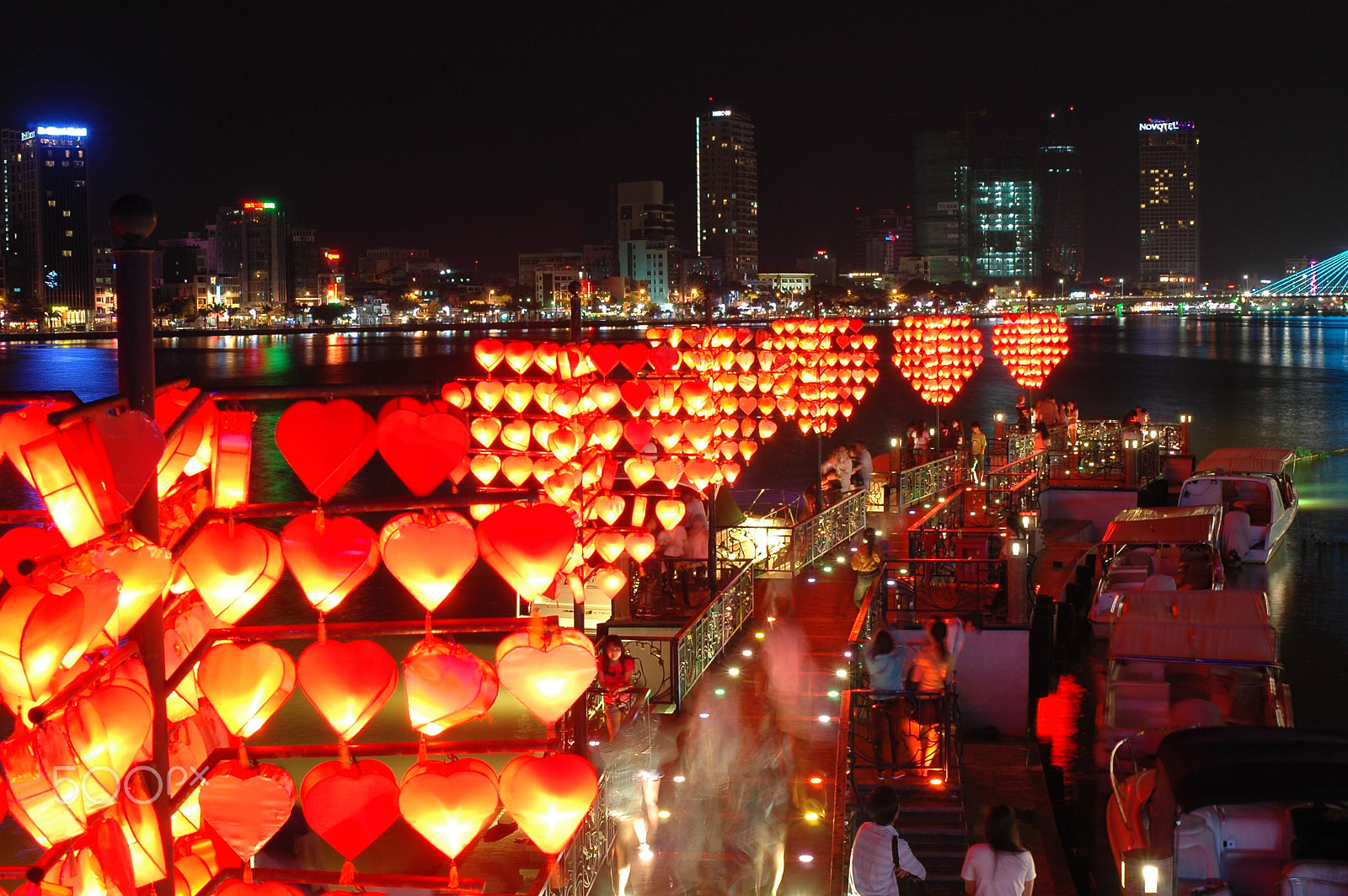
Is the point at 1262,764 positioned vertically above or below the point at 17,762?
below

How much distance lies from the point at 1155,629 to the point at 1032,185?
170 m

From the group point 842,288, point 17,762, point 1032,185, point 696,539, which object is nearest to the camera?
point 17,762

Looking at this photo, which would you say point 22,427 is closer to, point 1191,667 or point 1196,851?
point 1196,851

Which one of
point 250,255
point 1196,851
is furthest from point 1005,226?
point 1196,851

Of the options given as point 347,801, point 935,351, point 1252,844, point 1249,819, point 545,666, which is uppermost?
point 935,351

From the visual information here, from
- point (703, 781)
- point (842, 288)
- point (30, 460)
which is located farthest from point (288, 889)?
point (842, 288)

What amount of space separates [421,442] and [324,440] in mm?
425

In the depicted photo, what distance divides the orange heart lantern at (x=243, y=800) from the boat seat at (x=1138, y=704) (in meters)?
7.12

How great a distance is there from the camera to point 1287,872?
5.64 metres

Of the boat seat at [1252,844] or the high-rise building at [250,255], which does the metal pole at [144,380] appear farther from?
the high-rise building at [250,255]

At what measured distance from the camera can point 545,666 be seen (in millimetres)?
4402

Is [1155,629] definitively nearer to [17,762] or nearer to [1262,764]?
[1262,764]

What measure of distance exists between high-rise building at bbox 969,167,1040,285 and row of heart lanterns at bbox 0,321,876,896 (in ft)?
548

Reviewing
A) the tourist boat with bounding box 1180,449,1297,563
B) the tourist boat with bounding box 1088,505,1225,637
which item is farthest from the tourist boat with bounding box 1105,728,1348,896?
the tourist boat with bounding box 1180,449,1297,563
